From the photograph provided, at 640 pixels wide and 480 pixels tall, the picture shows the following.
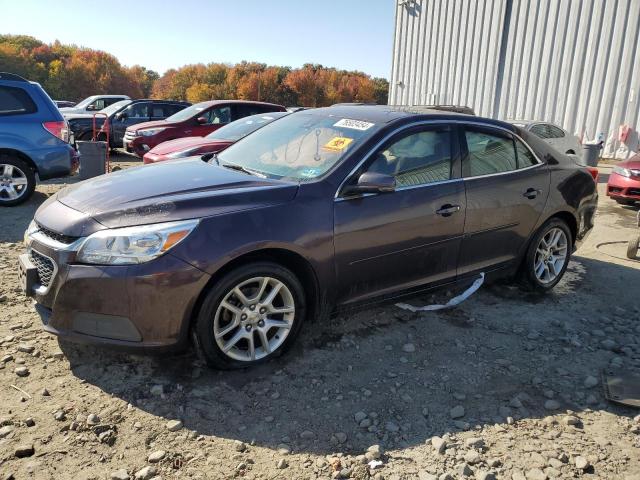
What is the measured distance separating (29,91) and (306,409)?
22.1 feet

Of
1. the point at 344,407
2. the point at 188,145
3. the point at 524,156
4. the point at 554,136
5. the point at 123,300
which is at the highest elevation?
the point at 524,156

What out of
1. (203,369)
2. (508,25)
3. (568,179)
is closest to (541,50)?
(508,25)

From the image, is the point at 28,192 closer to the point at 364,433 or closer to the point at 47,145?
the point at 47,145

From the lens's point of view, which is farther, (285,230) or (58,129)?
(58,129)

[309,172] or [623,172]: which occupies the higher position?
[309,172]

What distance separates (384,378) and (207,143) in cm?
567

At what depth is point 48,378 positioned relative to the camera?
118 inches

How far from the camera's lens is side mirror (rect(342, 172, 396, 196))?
10.8ft

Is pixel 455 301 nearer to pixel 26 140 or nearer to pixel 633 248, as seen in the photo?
pixel 633 248

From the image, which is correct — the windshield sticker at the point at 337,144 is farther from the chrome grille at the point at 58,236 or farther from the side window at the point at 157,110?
the side window at the point at 157,110

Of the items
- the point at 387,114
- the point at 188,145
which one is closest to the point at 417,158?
the point at 387,114

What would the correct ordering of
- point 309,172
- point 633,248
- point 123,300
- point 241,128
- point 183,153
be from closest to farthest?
point 123,300
point 309,172
point 633,248
point 183,153
point 241,128

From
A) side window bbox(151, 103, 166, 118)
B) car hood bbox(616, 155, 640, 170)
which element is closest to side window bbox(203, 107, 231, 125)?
side window bbox(151, 103, 166, 118)

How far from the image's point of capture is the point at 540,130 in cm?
1067
